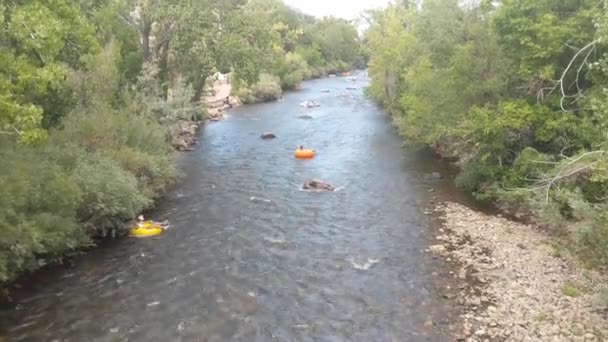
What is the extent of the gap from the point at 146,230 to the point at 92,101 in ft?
21.0

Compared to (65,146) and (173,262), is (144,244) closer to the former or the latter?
(173,262)

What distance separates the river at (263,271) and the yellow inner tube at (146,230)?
15.4 inches

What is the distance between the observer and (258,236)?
16875 mm

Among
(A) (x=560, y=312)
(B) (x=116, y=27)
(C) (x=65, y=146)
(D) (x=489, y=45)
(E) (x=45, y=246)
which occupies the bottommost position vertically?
(A) (x=560, y=312)

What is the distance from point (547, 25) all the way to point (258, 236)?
11.7 metres

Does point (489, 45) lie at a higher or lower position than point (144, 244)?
higher

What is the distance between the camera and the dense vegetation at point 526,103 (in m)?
15.7

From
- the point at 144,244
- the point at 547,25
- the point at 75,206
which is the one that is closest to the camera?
the point at 75,206

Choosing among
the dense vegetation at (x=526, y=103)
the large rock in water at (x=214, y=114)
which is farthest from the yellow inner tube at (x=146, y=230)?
the large rock in water at (x=214, y=114)

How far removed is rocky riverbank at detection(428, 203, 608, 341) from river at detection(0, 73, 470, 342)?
713 mm

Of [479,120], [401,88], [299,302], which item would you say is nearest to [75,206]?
[299,302]

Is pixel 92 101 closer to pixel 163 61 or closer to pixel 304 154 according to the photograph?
pixel 304 154

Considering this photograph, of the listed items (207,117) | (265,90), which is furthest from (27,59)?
(265,90)

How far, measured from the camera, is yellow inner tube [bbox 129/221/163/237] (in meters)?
16.8
